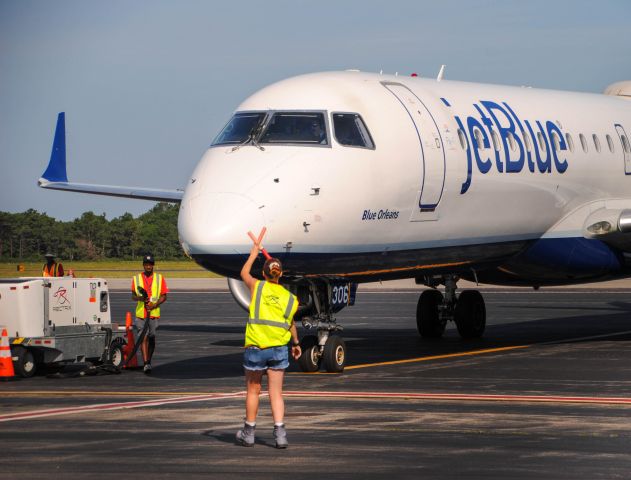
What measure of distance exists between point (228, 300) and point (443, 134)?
25.7m

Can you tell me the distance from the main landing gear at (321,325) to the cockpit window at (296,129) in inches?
89.3

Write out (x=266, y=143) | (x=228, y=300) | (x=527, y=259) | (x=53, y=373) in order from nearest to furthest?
1. (x=266, y=143)
2. (x=53, y=373)
3. (x=527, y=259)
4. (x=228, y=300)

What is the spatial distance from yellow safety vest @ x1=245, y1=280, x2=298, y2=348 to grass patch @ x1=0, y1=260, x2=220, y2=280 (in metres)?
57.4

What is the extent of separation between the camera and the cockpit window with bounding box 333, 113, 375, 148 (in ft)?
69.4

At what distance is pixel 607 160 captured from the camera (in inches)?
1120

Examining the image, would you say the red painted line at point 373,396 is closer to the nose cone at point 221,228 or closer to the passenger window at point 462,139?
the nose cone at point 221,228

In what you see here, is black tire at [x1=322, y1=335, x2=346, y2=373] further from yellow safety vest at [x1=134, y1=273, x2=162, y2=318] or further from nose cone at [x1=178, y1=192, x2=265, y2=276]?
yellow safety vest at [x1=134, y1=273, x2=162, y2=318]

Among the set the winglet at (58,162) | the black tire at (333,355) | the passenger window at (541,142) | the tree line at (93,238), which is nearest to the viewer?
the black tire at (333,355)

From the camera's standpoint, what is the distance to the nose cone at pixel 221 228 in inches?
744

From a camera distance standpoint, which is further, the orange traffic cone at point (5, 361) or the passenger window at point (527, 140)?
the passenger window at point (527, 140)

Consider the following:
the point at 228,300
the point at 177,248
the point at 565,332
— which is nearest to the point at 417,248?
the point at 565,332

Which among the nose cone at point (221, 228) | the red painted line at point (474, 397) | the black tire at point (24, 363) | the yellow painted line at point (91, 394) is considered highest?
the nose cone at point (221, 228)

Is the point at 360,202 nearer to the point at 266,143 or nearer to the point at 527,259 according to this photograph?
the point at 266,143

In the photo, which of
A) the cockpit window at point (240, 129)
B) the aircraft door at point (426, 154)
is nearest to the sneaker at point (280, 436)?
the cockpit window at point (240, 129)
